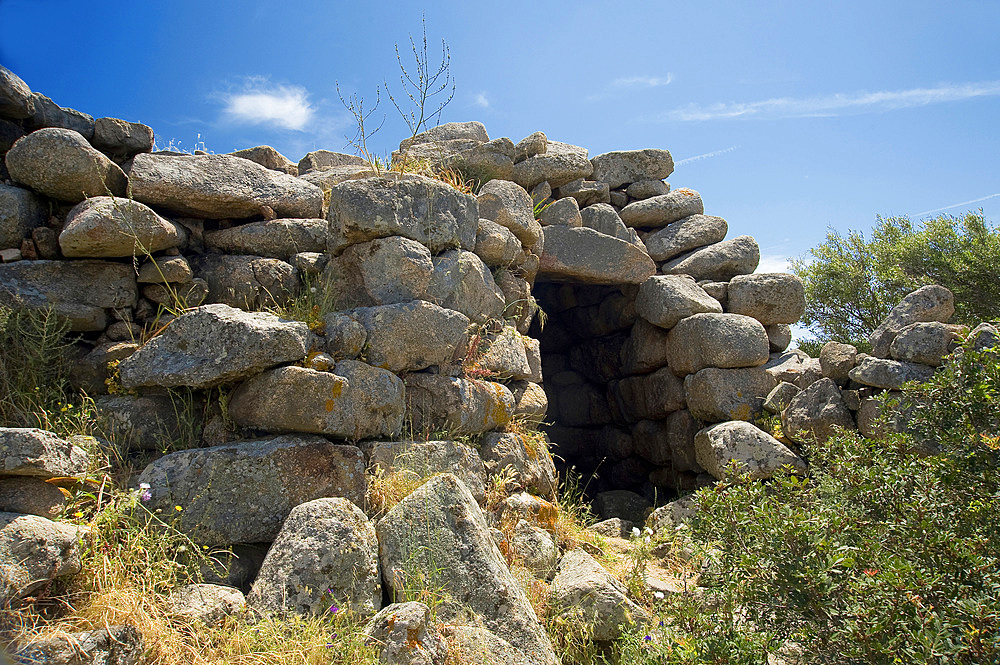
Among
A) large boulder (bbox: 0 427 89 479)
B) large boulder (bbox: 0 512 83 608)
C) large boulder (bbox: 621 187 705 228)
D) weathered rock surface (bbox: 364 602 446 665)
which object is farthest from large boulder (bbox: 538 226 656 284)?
large boulder (bbox: 0 512 83 608)

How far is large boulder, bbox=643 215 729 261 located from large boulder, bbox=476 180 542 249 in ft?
6.61

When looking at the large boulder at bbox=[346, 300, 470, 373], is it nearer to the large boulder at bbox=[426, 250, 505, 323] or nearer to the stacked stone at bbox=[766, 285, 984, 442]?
the large boulder at bbox=[426, 250, 505, 323]

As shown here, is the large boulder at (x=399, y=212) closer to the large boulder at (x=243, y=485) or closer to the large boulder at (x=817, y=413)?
the large boulder at (x=243, y=485)

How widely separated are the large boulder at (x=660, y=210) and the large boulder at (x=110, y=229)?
5312 millimetres

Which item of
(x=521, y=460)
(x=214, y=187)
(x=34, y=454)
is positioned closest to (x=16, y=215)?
(x=214, y=187)

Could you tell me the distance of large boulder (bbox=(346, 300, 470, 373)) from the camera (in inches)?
170

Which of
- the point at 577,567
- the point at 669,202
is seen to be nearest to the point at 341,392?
the point at 577,567

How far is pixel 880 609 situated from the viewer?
2.25m

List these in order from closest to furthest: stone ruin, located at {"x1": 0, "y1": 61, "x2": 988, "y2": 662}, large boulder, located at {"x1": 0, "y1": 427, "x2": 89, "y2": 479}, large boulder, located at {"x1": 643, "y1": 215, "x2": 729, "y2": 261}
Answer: large boulder, located at {"x1": 0, "y1": 427, "x2": 89, "y2": 479} → stone ruin, located at {"x1": 0, "y1": 61, "x2": 988, "y2": 662} → large boulder, located at {"x1": 643, "y1": 215, "x2": 729, "y2": 261}

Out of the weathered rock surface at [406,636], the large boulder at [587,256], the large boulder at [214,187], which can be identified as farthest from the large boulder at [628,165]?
the weathered rock surface at [406,636]

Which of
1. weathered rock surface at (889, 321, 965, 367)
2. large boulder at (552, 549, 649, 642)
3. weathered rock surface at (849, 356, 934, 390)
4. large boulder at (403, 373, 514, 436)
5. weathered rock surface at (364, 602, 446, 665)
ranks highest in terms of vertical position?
large boulder at (403, 373, 514, 436)

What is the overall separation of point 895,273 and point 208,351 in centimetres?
1040

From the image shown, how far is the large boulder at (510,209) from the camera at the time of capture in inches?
237

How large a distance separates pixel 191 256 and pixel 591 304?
543 centimetres
